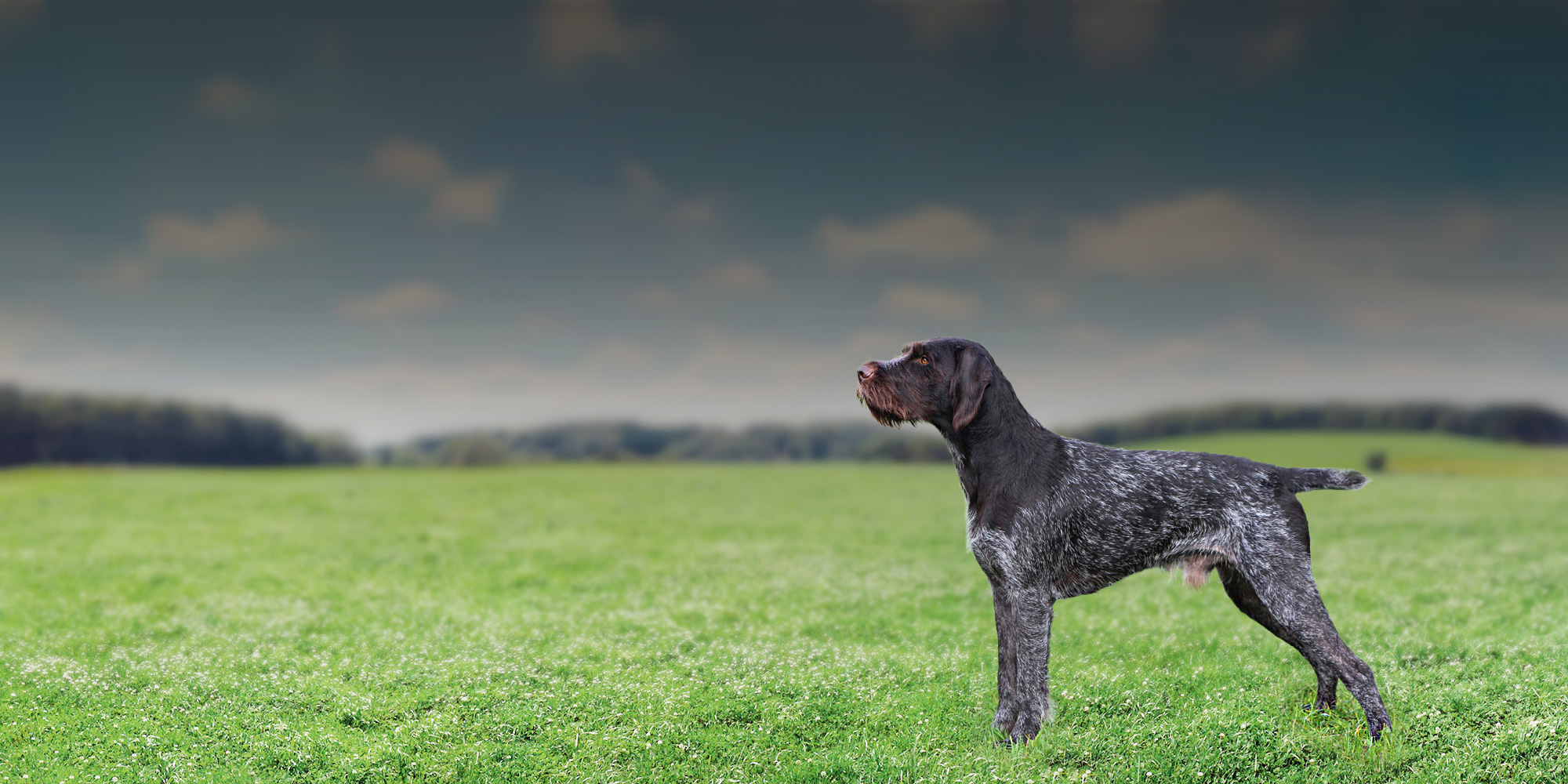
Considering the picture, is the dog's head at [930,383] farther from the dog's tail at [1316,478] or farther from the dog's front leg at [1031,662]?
the dog's tail at [1316,478]

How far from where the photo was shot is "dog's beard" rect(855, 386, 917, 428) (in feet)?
27.5

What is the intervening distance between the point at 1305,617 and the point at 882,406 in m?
4.21

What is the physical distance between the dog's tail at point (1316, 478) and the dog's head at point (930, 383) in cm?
289

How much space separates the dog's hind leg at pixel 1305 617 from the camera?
799 cm

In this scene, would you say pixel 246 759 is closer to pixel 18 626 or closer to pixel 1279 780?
pixel 18 626

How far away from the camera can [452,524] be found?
2559cm

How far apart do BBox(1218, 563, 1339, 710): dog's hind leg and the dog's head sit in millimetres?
2892

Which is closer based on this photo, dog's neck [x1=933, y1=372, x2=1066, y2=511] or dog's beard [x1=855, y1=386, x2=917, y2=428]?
dog's beard [x1=855, y1=386, x2=917, y2=428]

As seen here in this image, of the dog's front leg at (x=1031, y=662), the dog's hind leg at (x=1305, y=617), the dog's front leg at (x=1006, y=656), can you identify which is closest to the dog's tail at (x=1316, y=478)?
the dog's hind leg at (x=1305, y=617)

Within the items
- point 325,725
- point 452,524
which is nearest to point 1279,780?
point 325,725

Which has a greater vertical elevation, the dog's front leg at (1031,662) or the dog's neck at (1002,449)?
the dog's neck at (1002,449)

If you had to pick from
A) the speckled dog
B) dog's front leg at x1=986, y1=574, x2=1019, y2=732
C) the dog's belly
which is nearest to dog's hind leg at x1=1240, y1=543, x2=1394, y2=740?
the speckled dog

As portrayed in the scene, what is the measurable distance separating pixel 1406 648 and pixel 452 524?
73.3 feet

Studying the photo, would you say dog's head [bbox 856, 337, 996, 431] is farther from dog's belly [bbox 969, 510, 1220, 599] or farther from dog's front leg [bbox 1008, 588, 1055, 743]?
dog's front leg [bbox 1008, 588, 1055, 743]
